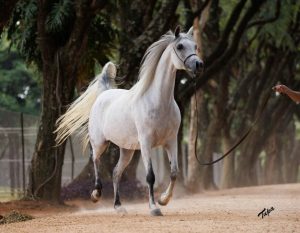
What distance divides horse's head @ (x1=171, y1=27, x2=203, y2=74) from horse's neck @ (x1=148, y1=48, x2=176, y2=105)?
0.21m

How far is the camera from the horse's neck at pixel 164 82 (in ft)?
41.8

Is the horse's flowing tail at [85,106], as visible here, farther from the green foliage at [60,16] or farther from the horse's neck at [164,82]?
the green foliage at [60,16]

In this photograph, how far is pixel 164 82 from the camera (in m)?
12.8

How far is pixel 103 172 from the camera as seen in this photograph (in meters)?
21.4

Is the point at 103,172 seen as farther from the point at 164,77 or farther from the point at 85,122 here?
the point at 164,77

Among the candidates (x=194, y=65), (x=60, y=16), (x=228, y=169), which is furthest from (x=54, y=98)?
(x=228, y=169)

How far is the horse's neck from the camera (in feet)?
41.8

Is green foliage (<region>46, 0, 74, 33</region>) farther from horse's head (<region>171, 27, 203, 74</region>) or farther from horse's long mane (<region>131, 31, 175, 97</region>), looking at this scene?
→ horse's head (<region>171, 27, 203, 74</region>)

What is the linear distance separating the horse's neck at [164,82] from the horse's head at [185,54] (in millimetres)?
213

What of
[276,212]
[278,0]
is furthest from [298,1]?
[276,212]

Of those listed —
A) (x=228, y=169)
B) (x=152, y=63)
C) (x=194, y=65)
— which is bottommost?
(x=228, y=169)

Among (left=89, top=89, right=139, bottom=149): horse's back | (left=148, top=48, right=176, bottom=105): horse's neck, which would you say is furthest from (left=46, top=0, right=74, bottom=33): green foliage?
(left=148, top=48, right=176, bottom=105): horse's neck

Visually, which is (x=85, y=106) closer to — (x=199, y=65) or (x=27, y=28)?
(x=199, y=65)

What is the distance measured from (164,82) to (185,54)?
0.66m
